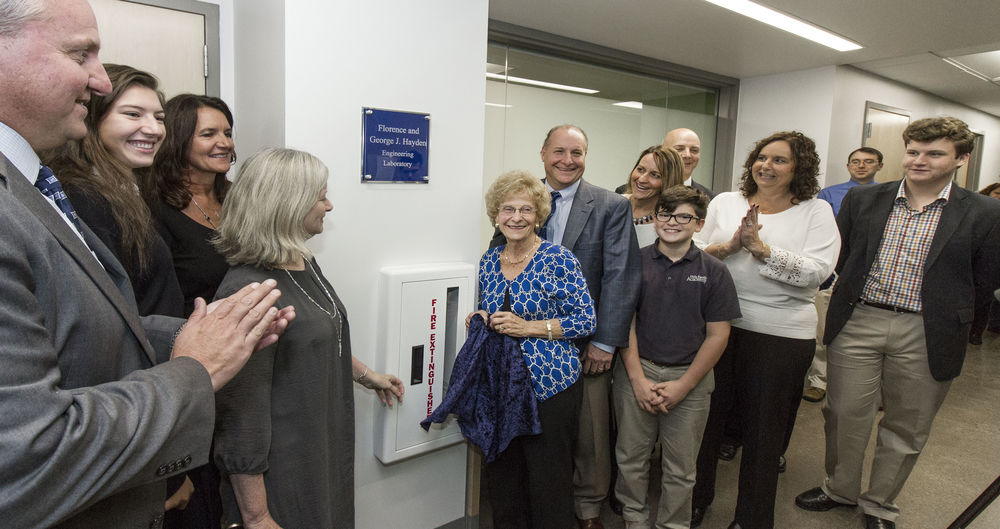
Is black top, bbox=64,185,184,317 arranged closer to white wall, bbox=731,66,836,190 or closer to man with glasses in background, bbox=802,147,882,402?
man with glasses in background, bbox=802,147,882,402

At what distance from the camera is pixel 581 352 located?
2.26m

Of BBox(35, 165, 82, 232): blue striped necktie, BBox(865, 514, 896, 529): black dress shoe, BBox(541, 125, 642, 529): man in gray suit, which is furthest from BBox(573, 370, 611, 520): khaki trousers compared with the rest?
BBox(35, 165, 82, 232): blue striped necktie

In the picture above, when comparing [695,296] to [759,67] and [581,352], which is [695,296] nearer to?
[581,352]

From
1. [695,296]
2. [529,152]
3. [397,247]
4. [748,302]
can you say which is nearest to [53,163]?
[397,247]

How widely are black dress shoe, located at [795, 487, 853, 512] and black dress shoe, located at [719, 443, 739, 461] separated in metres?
0.54

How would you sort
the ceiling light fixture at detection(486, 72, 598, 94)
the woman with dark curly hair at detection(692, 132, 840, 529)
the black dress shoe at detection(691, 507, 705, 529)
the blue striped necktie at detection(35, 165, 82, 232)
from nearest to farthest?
1. the blue striped necktie at detection(35, 165, 82, 232)
2. the woman with dark curly hair at detection(692, 132, 840, 529)
3. the black dress shoe at detection(691, 507, 705, 529)
4. the ceiling light fixture at detection(486, 72, 598, 94)

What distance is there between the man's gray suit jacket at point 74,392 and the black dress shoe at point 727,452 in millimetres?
3124

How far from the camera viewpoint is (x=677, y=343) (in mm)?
2176

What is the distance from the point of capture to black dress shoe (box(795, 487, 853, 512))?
265cm

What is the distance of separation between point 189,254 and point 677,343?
72.1 inches

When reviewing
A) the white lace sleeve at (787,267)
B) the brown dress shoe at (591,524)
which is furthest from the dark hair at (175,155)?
the white lace sleeve at (787,267)

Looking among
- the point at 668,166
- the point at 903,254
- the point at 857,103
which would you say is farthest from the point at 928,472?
the point at 857,103

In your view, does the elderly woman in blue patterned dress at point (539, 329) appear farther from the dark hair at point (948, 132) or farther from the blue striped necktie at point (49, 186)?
the dark hair at point (948, 132)

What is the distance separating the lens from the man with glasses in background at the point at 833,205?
4.12m
